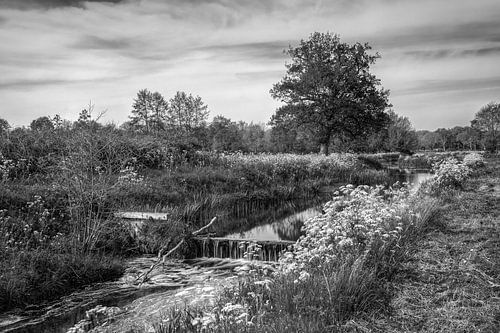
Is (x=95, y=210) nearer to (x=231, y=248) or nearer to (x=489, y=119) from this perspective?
(x=231, y=248)

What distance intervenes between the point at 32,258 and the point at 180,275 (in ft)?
10.9

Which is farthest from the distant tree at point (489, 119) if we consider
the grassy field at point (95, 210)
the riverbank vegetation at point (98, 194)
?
the grassy field at point (95, 210)

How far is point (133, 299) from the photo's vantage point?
796 cm

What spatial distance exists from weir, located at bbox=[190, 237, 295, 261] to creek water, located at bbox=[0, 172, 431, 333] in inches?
6.3

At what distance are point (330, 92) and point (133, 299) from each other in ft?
109

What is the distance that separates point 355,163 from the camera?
34344mm

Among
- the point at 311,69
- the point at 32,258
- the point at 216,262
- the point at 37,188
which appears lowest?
the point at 216,262

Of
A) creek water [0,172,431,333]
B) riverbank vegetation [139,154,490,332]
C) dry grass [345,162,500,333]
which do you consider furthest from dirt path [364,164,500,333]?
creek water [0,172,431,333]

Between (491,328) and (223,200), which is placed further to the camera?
(223,200)

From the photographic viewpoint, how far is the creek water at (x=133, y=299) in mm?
6566

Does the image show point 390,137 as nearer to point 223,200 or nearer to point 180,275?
point 223,200

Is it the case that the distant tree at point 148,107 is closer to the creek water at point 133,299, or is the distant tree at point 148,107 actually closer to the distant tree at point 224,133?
the distant tree at point 224,133

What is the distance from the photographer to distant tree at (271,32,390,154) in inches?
1460

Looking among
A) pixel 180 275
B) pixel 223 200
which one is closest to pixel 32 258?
pixel 180 275
